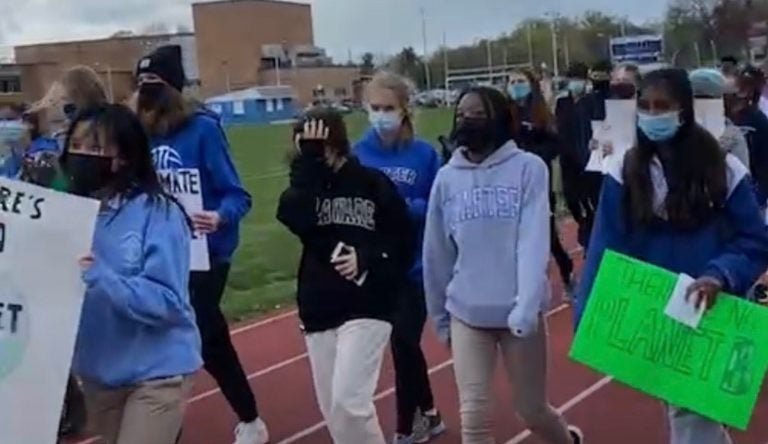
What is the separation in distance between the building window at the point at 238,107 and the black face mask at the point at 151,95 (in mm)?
104639

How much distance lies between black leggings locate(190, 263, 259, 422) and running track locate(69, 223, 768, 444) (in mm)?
378

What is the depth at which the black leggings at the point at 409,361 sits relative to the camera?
285 inches

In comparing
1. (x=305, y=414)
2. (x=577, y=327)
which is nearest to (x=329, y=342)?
(x=577, y=327)

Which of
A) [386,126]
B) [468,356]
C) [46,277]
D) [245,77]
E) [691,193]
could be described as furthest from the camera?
[245,77]

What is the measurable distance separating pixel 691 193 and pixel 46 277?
6.79ft

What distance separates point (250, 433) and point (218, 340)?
1.84 ft

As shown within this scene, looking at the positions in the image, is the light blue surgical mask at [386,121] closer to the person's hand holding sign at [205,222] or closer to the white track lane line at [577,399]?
the person's hand holding sign at [205,222]

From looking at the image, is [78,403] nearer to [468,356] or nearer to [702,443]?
[468,356]

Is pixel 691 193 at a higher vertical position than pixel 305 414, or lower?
higher

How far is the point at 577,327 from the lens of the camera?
5031mm

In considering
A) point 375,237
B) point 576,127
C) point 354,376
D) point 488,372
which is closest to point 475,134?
point 375,237

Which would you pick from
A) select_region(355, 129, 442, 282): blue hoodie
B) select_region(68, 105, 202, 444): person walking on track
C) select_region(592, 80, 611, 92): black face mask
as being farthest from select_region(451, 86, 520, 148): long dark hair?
select_region(592, 80, 611, 92): black face mask

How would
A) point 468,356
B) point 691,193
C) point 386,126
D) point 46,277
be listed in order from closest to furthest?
point 46,277 < point 691,193 < point 468,356 < point 386,126

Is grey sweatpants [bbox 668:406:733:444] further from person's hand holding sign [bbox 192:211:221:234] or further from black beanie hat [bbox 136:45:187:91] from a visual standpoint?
black beanie hat [bbox 136:45:187:91]
